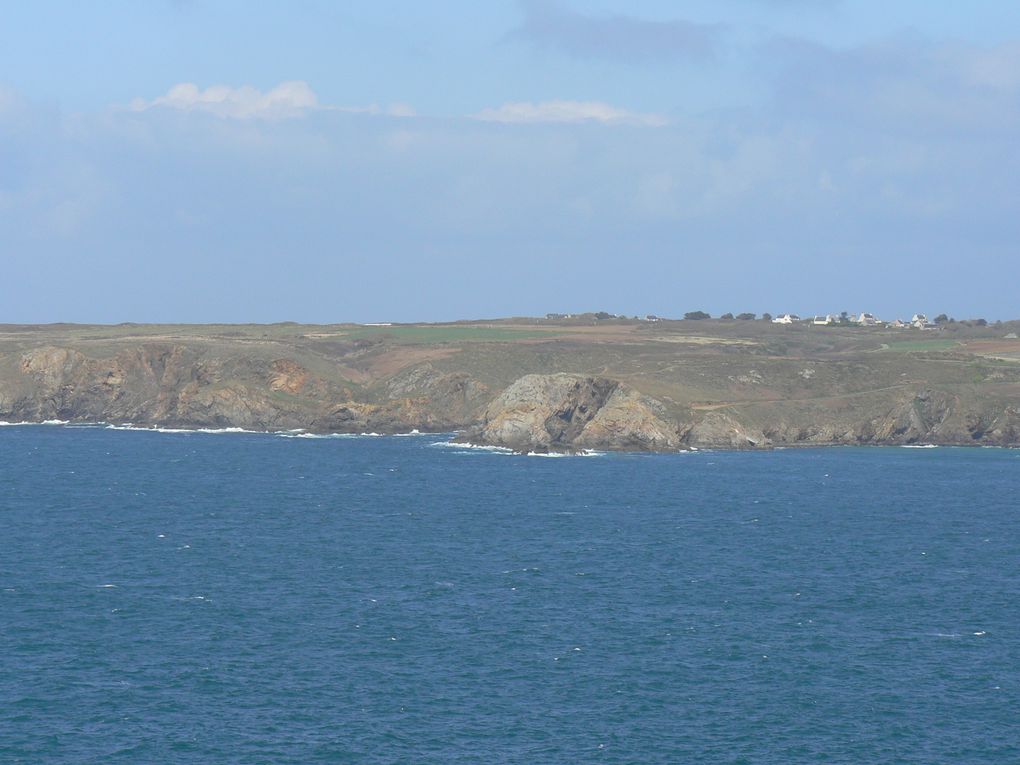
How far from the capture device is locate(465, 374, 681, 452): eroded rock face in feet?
503

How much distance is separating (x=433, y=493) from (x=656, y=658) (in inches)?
2127

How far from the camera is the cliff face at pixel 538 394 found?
156500 millimetres

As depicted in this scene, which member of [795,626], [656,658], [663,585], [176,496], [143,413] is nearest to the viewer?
[656,658]

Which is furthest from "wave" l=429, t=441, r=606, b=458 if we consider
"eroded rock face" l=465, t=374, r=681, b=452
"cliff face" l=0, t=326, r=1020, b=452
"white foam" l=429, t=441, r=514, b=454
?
"cliff face" l=0, t=326, r=1020, b=452

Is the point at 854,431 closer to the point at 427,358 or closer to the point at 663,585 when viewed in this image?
the point at 427,358

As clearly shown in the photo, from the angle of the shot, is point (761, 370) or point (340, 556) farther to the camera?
point (761, 370)

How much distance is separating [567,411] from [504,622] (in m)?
92.1

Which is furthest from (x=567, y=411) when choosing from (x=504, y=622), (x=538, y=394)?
(x=504, y=622)

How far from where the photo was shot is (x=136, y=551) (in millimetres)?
84875

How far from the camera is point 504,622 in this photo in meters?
66.6

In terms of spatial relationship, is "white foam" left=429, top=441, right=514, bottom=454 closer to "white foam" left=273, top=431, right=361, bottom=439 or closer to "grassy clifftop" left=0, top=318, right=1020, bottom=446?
"grassy clifftop" left=0, top=318, right=1020, bottom=446

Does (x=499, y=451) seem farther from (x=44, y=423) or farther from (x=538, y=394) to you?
(x=44, y=423)

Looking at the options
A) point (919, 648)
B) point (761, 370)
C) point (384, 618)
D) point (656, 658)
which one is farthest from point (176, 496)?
point (761, 370)

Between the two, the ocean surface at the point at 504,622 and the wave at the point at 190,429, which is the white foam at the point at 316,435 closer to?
the wave at the point at 190,429
